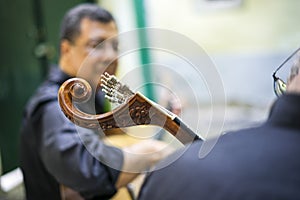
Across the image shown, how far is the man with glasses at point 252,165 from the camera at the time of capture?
0.56m

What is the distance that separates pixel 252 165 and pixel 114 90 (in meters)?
0.35

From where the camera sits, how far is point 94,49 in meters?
1.37

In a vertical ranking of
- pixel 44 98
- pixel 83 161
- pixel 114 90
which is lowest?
pixel 83 161

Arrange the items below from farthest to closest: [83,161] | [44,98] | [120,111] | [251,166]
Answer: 1. [44,98]
2. [83,161]
3. [120,111]
4. [251,166]

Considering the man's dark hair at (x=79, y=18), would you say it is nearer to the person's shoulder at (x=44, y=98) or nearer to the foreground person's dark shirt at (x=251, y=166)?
the person's shoulder at (x=44, y=98)

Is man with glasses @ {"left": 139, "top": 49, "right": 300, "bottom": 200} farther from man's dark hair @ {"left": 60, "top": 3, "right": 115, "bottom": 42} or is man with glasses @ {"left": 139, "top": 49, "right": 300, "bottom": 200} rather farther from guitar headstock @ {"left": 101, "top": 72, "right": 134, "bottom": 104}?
man's dark hair @ {"left": 60, "top": 3, "right": 115, "bottom": 42}

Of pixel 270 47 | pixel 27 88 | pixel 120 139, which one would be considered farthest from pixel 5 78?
pixel 270 47

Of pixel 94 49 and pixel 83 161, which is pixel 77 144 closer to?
pixel 83 161

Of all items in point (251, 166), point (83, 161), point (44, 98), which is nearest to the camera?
point (251, 166)

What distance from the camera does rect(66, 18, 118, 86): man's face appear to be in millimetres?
1349

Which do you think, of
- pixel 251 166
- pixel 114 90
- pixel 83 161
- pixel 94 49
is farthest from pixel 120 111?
pixel 94 49

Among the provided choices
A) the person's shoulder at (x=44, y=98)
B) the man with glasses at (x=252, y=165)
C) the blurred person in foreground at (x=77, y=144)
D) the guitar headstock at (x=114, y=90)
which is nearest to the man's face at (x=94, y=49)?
the blurred person in foreground at (x=77, y=144)

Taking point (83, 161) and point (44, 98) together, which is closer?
point (83, 161)

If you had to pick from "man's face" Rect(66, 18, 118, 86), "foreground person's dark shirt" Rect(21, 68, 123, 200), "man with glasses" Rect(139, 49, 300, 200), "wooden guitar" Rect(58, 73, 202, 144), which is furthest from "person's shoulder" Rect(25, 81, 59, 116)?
"man with glasses" Rect(139, 49, 300, 200)
